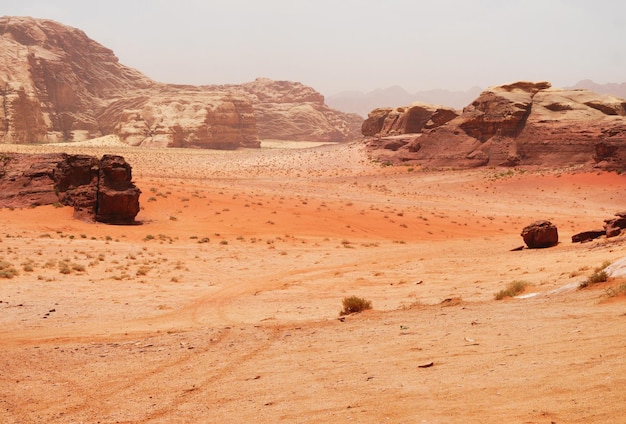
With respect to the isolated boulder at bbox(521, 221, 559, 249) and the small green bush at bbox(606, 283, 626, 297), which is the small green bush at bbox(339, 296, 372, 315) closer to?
the small green bush at bbox(606, 283, 626, 297)

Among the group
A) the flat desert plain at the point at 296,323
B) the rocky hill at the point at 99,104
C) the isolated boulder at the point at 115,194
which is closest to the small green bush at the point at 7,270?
the flat desert plain at the point at 296,323

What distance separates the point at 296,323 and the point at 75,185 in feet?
65.1

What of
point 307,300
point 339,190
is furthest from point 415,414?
point 339,190

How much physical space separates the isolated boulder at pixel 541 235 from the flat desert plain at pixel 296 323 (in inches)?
27.4

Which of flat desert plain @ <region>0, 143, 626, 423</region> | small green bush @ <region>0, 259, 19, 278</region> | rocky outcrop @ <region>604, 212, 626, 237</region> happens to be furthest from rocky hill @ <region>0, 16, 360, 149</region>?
rocky outcrop @ <region>604, 212, 626, 237</region>

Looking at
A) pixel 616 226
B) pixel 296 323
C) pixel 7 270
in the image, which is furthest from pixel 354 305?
pixel 616 226

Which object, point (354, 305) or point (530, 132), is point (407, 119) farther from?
point (354, 305)

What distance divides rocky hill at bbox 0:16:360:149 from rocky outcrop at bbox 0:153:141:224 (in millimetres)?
55939

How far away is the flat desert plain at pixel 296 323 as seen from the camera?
6008 mm

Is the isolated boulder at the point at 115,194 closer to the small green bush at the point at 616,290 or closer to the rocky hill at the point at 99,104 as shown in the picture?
the small green bush at the point at 616,290

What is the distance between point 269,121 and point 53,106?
38.8 m

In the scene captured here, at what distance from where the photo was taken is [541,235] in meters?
19.1

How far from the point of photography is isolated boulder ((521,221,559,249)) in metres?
19.1

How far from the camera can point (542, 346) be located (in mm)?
6969
